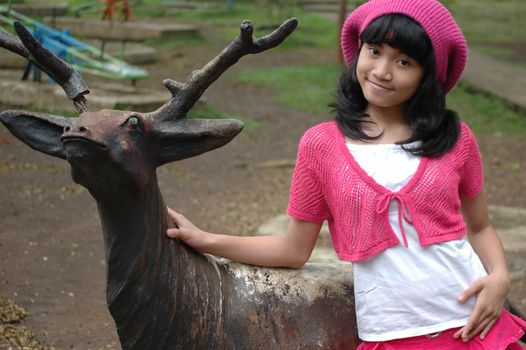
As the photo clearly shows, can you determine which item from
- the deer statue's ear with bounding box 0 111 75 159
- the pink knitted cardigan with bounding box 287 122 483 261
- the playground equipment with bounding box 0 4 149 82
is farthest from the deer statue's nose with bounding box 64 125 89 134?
the playground equipment with bounding box 0 4 149 82

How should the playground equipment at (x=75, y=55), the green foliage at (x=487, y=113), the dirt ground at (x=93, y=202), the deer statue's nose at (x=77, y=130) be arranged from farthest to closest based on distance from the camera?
the green foliage at (x=487, y=113)
the playground equipment at (x=75, y=55)
the dirt ground at (x=93, y=202)
the deer statue's nose at (x=77, y=130)

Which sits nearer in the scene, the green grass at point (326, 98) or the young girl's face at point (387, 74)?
the young girl's face at point (387, 74)

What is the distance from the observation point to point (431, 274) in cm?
246

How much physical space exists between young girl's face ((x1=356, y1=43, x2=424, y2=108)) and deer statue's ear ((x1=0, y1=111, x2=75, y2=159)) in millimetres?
867

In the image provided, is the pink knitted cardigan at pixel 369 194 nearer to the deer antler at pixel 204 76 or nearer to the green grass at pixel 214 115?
the deer antler at pixel 204 76

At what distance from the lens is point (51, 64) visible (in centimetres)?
249

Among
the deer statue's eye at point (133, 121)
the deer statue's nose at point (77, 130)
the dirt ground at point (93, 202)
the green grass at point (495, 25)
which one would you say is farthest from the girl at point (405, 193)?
the green grass at point (495, 25)

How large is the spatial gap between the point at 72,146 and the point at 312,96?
859 centimetres

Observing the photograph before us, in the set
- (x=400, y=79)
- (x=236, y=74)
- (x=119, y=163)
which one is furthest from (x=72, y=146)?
(x=236, y=74)

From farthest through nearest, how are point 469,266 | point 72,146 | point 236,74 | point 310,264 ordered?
1. point 236,74
2. point 310,264
3. point 469,266
4. point 72,146

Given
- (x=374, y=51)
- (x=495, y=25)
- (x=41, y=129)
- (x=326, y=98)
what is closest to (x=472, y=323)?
(x=374, y=51)

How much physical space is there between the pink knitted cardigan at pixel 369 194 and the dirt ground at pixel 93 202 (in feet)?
5.20

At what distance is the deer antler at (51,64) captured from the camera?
243cm

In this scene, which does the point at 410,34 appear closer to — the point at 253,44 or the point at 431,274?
the point at 253,44
